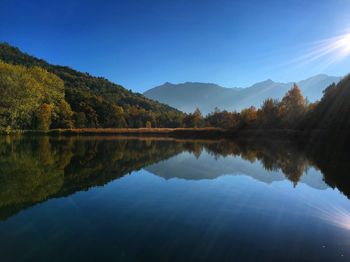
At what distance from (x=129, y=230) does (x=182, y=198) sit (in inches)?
192

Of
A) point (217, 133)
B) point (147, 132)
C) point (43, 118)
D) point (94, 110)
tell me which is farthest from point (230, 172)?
point (94, 110)

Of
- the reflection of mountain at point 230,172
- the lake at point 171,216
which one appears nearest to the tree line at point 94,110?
the reflection of mountain at point 230,172

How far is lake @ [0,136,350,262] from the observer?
297 inches

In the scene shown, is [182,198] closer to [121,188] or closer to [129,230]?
[121,188]

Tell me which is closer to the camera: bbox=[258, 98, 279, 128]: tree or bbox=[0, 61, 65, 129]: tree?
bbox=[0, 61, 65, 129]: tree

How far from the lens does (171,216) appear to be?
10.6m

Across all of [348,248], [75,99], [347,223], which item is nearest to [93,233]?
[348,248]

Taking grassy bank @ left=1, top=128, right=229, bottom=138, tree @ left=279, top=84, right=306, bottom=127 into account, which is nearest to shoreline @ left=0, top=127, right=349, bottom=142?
grassy bank @ left=1, top=128, right=229, bottom=138

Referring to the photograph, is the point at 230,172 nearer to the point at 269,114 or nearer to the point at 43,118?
the point at 269,114

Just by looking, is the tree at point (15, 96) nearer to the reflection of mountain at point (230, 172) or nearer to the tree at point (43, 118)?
the tree at point (43, 118)

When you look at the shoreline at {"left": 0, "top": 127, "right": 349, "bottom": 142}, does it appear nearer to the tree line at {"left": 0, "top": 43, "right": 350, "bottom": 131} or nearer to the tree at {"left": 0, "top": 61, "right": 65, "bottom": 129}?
the tree line at {"left": 0, "top": 43, "right": 350, "bottom": 131}

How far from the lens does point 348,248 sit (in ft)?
25.6

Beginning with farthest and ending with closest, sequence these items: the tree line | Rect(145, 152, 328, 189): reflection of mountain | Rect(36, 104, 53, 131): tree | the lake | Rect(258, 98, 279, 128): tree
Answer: Rect(36, 104, 53, 131): tree, Rect(258, 98, 279, 128): tree, the tree line, Rect(145, 152, 328, 189): reflection of mountain, the lake

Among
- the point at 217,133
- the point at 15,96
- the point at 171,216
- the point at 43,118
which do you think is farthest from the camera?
the point at 43,118
